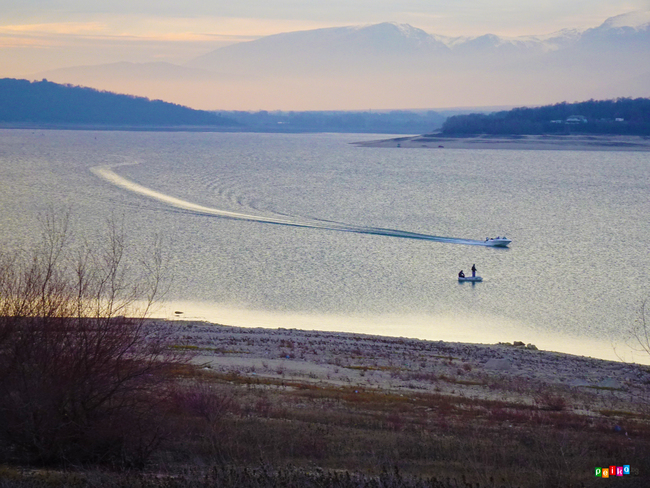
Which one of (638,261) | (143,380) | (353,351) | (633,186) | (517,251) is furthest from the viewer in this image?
(633,186)

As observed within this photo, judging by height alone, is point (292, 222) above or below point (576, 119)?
below

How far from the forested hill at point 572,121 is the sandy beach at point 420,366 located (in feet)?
401

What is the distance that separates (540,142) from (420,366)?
124 m

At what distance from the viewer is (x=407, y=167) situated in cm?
10419

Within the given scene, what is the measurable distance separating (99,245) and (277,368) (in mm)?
23823

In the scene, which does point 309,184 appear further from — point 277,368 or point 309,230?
point 277,368

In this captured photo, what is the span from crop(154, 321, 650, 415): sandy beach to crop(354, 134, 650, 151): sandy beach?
364ft

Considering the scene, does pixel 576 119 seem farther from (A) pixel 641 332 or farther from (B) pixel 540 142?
(A) pixel 641 332

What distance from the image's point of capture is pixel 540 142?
13488 centimetres

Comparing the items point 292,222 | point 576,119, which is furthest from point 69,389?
point 576,119

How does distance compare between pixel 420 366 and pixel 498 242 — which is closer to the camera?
pixel 420 366

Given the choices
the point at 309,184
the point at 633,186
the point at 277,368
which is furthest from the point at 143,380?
the point at 633,186

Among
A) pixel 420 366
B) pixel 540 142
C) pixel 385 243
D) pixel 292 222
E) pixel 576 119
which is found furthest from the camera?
pixel 576 119

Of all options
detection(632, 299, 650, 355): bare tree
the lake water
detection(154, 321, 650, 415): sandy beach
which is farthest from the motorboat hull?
detection(154, 321, 650, 415): sandy beach
